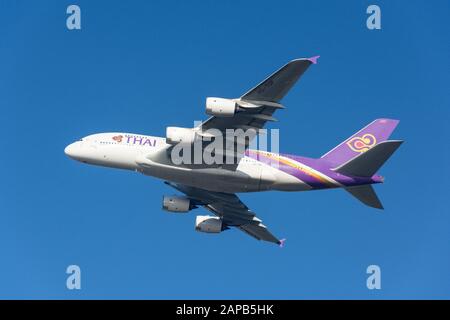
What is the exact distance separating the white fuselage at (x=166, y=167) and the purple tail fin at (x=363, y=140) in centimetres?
416

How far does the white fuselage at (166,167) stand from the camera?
187 ft

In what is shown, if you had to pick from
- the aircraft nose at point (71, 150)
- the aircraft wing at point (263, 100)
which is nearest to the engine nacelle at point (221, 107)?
the aircraft wing at point (263, 100)

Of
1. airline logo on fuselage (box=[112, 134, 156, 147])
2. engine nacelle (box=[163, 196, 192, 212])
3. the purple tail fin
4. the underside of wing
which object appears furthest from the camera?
engine nacelle (box=[163, 196, 192, 212])

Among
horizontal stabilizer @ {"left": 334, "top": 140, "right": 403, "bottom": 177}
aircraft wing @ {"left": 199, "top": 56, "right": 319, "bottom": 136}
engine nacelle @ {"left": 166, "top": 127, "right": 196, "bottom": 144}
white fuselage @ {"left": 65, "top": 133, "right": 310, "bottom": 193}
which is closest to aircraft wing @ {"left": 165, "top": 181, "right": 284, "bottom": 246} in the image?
white fuselage @ {"left": 65, "top": 133, "right": 310, "bottom": 193}

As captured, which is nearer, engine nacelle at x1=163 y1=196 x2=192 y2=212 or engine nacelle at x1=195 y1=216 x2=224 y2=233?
engine nacelle at x1=163 y1=196 x2=192 y2=212

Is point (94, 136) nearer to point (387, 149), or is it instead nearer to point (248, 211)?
point (248, 211)

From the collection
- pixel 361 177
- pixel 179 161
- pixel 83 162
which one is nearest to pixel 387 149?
pixel 361 177

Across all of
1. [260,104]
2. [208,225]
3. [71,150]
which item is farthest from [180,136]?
[208,225]

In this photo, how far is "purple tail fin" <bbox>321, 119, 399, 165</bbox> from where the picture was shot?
6072 centimetres

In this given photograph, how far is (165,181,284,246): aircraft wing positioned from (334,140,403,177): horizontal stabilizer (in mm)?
10231

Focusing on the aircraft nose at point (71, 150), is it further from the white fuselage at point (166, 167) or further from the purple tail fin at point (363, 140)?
the purple tail fin at point (363, 140)

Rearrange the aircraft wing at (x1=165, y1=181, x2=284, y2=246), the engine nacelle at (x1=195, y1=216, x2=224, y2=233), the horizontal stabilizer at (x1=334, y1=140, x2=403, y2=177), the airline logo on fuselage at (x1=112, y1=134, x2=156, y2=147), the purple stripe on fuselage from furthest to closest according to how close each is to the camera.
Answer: the engine nacelle at (x1=195, y1=216, x2=224, y2=233), the aircraft wing at (x1=165, y1=181, x2=284, y2=246), the airline logo on fuselage at (x1=112, y1=134, x2=156, y2=147), the purple stripe on fuselage, the horizontal stabilizer at (x1=334, y1=140, x2=403, y2=177)

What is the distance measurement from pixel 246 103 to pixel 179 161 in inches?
303

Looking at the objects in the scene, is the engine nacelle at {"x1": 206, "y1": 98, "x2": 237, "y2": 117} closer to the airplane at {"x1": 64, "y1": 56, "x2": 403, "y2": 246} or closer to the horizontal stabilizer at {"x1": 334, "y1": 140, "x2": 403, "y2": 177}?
the airplane at {"x1": 64, "y1": 56, "x2": 403, "y2": 246}
